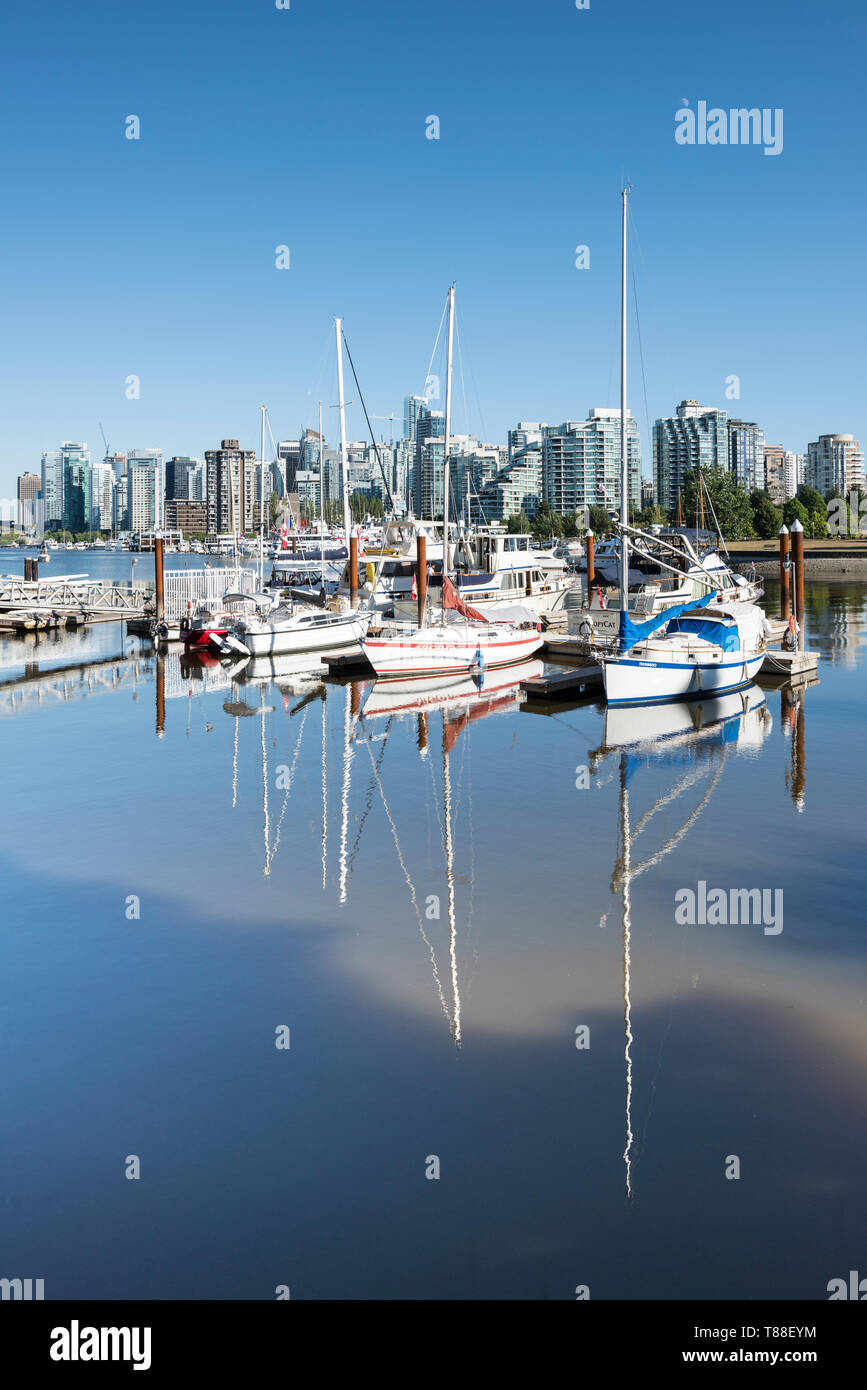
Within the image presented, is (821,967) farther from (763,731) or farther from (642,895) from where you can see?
(763,731)

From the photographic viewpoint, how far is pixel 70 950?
1297 cm

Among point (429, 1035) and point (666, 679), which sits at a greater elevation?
point (666, 679)

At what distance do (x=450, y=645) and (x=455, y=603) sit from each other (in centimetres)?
283

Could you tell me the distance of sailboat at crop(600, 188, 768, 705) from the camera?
28480 millimetres

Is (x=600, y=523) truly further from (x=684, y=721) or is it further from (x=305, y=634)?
(x=684, y=721)

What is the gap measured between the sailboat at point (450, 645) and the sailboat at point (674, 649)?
550 centimetres

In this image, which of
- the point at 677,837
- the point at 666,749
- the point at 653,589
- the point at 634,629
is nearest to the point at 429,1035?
the point at 677,837

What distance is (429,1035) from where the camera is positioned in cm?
1062

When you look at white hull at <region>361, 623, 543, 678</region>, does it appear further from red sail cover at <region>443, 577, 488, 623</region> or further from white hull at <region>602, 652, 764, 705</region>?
white hull at <region>602, 652, 764, 705</region>

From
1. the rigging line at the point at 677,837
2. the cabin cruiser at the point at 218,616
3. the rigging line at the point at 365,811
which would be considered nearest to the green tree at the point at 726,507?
the cabin cruiser at the point at 218,616

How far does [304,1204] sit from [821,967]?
21.4ft

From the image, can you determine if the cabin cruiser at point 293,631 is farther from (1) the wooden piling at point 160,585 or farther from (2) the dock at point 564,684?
(2) the dock at point 564,684

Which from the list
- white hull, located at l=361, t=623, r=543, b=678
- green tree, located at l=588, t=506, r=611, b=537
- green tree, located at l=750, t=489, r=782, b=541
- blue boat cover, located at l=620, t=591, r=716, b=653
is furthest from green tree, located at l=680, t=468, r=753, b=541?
blue boat cover, located at l=620, t=591, r=716, b=653

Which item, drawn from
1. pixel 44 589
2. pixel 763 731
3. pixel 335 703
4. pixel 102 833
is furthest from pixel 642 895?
pixel 44 589
